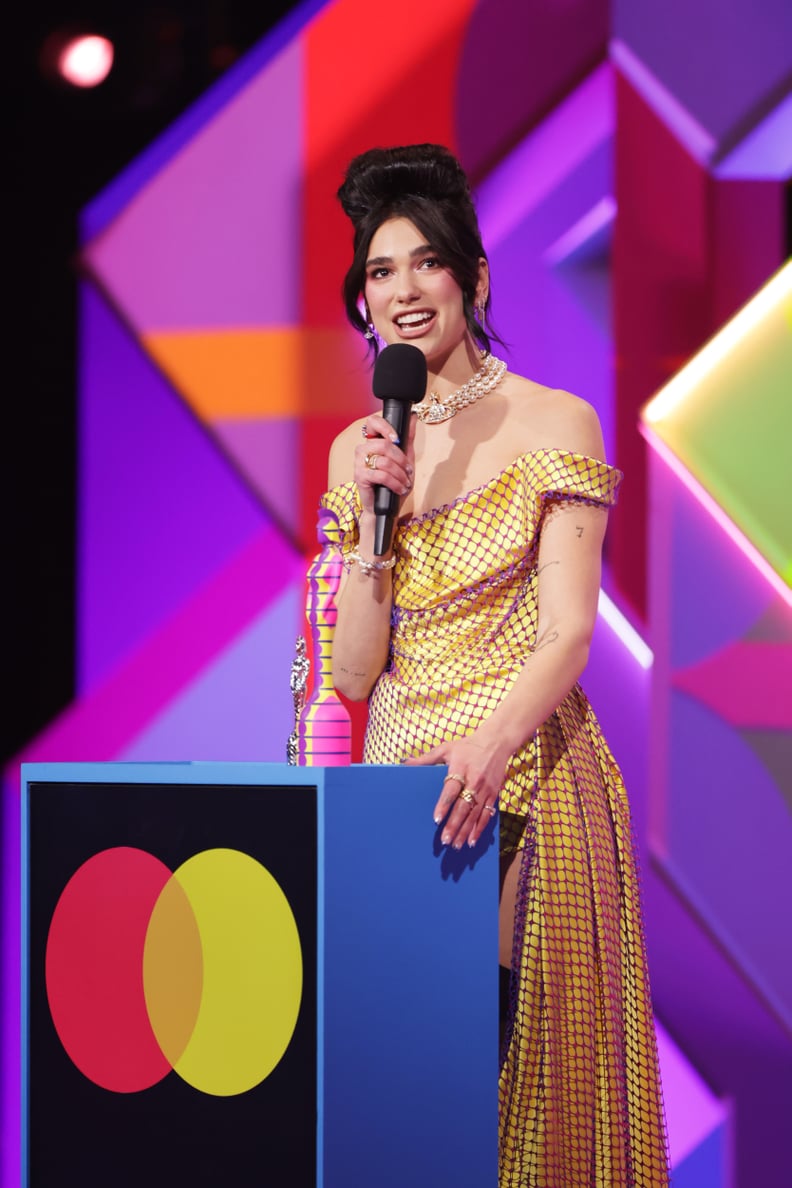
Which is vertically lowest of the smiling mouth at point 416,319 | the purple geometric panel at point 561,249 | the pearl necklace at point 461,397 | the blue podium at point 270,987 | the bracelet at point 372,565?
the blue podium at point 270,987

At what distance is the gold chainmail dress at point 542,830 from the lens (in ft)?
5.68

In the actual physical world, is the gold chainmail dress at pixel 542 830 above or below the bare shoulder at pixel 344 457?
below

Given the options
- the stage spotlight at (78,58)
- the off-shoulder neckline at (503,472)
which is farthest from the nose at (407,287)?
the stage spotlight at (78,58)

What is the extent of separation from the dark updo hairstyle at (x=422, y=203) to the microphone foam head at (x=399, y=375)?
268 millimetres

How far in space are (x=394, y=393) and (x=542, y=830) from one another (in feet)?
1.88

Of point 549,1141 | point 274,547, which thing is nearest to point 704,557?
point 274,547

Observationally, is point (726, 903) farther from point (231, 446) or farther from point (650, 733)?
point (231, 446)

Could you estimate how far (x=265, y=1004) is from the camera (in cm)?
147

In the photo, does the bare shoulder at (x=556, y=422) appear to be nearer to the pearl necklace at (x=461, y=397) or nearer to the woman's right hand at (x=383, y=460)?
the pearl necklace at (x=461, y=397)

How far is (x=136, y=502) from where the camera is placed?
2.87 m

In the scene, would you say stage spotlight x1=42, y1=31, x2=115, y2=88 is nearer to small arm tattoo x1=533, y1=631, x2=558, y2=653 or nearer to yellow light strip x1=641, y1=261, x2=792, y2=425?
yellow light strip x1=641, y1=261, x2=792, y2=425

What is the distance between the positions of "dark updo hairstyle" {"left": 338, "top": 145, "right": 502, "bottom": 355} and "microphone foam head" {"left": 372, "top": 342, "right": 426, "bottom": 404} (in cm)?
27

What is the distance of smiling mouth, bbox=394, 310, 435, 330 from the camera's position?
1987mm

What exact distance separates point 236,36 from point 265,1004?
2.10 metres
